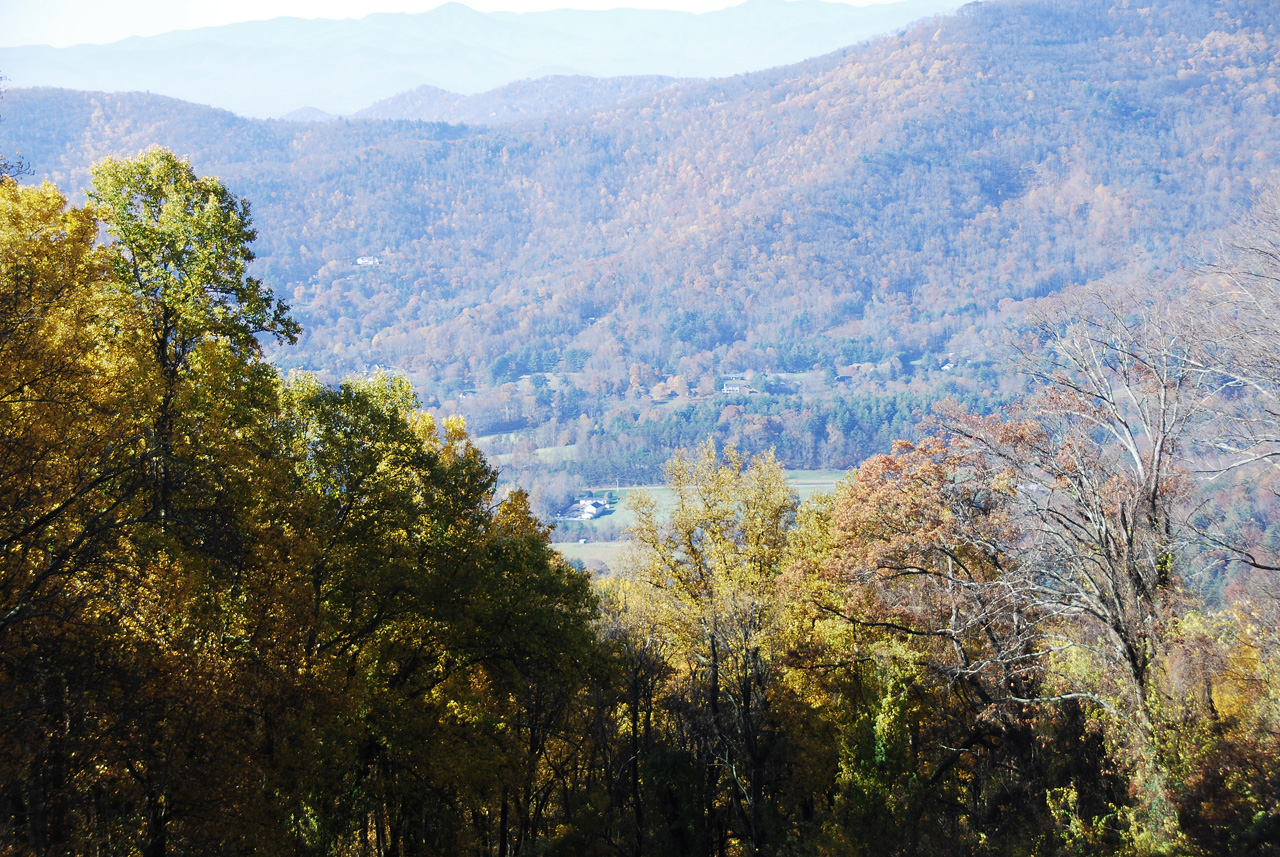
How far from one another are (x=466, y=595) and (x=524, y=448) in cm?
15918

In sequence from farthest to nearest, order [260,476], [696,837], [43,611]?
[696,837]
[260,476]
[43,611]

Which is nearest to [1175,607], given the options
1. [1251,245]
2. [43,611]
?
[1251,245]

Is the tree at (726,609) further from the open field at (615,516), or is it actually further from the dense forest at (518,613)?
the open field at (615,516)

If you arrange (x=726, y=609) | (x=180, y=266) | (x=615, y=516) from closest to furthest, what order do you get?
1. (x=180, y=266)
2. (x=726, y=609)
3. (x=615, y=516)

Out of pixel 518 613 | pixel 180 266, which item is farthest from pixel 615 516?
pixel 180 266

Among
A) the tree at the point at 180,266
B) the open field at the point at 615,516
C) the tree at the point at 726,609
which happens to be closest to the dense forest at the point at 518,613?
the tree at the point at 180,266

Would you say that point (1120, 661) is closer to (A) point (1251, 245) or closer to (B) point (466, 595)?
(A) point (1251, 245)

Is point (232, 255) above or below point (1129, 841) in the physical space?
above

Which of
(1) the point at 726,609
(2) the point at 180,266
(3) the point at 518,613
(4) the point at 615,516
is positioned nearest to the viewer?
(2) the point at 180,266

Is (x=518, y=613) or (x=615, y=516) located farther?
(x=615, y=516)

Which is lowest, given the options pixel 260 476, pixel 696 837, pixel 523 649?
pixel 696 837

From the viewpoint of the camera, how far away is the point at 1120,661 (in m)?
14.3

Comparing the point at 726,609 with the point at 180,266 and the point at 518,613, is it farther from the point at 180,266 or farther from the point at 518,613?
the point at 180,266

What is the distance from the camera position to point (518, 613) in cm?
1493
